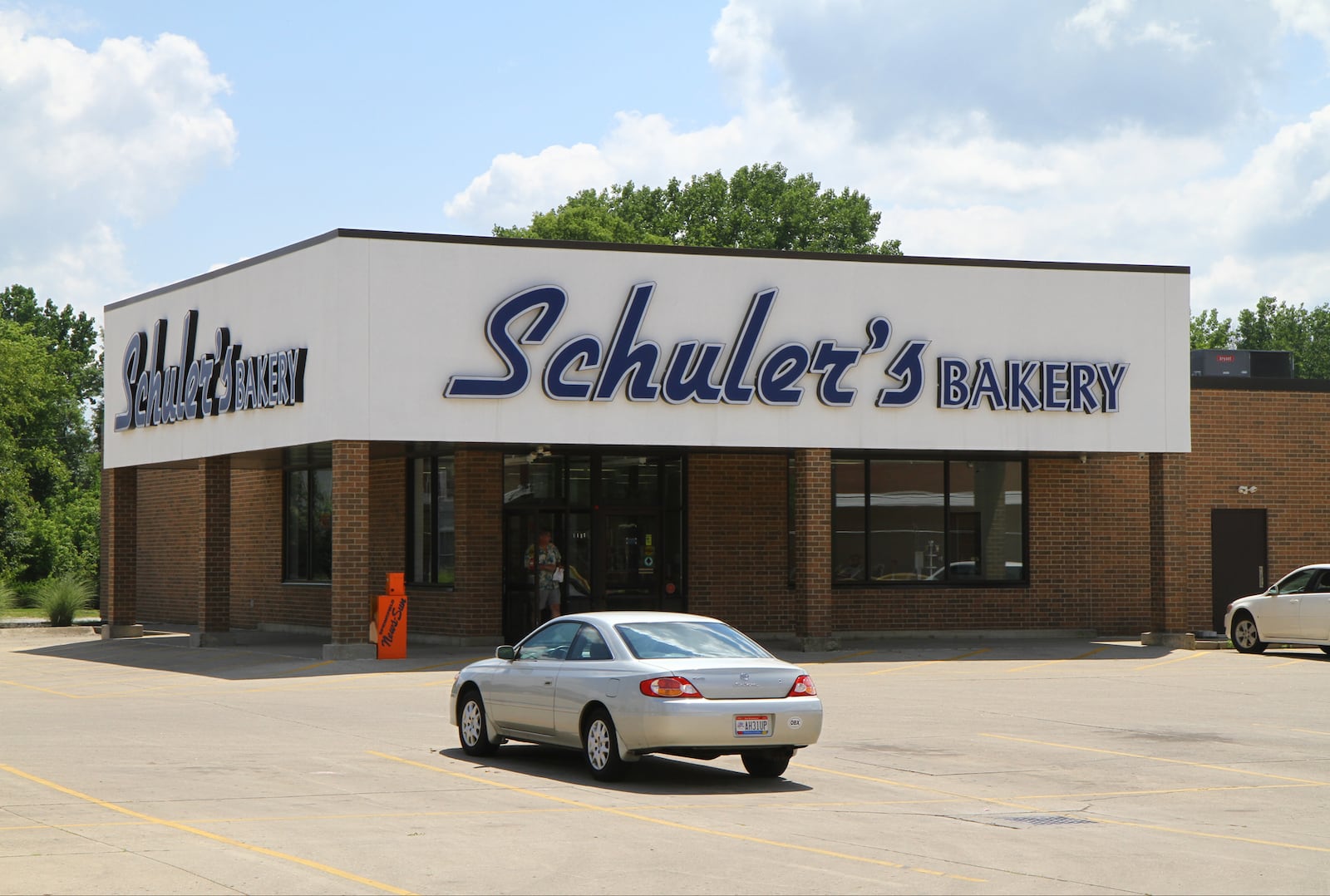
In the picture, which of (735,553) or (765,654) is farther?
(735,553)

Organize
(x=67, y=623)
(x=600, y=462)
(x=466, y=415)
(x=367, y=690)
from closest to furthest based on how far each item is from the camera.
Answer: (x=367, y=690) < (x=466, y=415) < (x=600, y=462) < (x=67, y=623)

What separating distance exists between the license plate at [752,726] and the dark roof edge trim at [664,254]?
13.1 meters

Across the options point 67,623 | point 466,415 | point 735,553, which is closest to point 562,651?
point 466,415

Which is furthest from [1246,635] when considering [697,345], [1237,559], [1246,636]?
[697,345]

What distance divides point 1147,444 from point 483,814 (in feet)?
66.0

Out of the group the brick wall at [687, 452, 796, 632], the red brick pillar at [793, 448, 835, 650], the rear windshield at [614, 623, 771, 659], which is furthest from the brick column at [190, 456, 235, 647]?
the rear windshield at [614, 623, 771, 659]

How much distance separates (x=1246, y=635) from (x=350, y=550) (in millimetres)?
15449

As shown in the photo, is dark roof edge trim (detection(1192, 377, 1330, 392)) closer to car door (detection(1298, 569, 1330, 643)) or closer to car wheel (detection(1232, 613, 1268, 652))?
car wheel (detection(1232, 613, 1268, 652))

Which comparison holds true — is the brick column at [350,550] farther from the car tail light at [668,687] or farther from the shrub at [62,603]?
the shrub at [62,603]

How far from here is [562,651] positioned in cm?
1407

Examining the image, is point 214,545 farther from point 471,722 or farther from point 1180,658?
point 1180,658

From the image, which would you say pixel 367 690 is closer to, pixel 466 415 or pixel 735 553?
pixel 466 415

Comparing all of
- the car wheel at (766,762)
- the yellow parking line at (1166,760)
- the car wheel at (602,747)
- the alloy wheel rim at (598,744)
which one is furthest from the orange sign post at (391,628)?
the car wheel at (766,762)

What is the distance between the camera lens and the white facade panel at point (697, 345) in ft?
82.5
